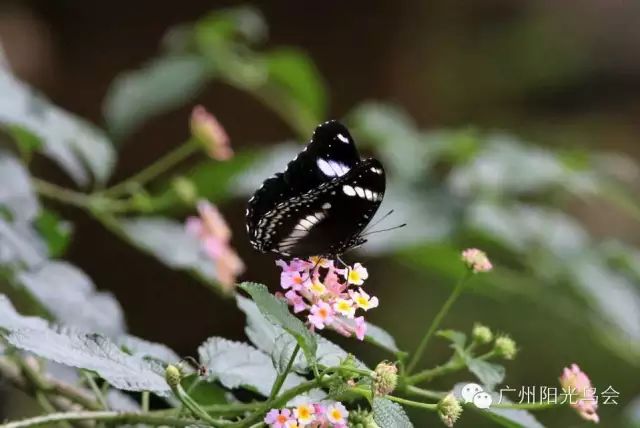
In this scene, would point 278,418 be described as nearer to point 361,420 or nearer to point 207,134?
point 361,420

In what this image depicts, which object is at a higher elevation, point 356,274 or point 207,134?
point 207,134

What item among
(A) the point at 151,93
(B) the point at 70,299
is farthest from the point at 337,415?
(A) the point at 151,93

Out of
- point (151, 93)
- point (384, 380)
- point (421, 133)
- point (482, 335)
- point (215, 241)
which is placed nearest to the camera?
point (384, 380)

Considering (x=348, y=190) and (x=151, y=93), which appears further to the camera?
(x=151, y=93)

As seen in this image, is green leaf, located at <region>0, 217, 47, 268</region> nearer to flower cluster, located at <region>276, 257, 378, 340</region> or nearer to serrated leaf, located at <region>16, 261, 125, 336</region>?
serrated leaf, located at <region>16, 261, 125, 336</region>

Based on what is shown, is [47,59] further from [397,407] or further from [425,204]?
[397,407]

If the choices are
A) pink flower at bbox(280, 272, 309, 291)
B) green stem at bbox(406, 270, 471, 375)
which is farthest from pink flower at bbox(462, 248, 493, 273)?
pink flower at bbox(280, 272, 309, 291)

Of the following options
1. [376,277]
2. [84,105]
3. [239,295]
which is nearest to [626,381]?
[376,277]
